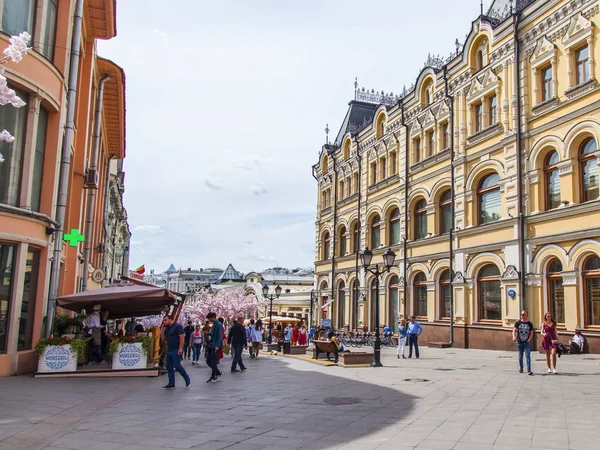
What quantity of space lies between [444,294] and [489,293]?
12.7 ft

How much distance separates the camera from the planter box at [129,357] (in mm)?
14188

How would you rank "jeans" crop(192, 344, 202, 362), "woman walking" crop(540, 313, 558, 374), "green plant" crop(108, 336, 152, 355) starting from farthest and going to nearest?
"jeans" crop(192, 344, 202, 362) < "green plant" crop(108, 336, 152, 355) < "woman walking" crop(540, 313, 558, 374)

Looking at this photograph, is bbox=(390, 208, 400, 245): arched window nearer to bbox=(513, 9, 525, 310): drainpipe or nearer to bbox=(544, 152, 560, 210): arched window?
bbox=(513, 9, 525, 310): drainpipe

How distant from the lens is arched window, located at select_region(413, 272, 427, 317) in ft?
103

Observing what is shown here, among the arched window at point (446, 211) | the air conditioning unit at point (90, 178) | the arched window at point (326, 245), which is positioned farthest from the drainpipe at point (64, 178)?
the arched window at point (326, 245)

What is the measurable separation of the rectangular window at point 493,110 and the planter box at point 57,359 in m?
20.7

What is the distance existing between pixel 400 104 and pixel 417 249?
9284 millimetres

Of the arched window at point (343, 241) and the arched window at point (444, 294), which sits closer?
the arched window at point (444, 294)

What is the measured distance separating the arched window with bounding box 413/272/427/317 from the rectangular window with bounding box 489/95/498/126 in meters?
9.46

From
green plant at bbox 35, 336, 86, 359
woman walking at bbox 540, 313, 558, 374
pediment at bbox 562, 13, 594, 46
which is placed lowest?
green plant at bbox 35, 336, 86, 359

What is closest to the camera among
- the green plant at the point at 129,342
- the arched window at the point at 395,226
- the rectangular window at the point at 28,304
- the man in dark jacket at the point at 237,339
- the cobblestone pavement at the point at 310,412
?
the cobblestone pavement at the point at 310,412

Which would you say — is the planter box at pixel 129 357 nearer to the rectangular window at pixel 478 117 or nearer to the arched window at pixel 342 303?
the rectangular window at pixel 478 117

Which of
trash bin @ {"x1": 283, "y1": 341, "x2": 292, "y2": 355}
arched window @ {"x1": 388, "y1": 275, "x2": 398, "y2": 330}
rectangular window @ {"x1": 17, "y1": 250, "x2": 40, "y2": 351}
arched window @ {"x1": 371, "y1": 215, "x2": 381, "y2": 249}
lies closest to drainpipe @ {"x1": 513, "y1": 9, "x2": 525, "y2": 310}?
trash bin @ {"x1": 283, "y1": 341, "x2": 292, "y2": 355}

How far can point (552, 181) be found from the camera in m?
22.7
